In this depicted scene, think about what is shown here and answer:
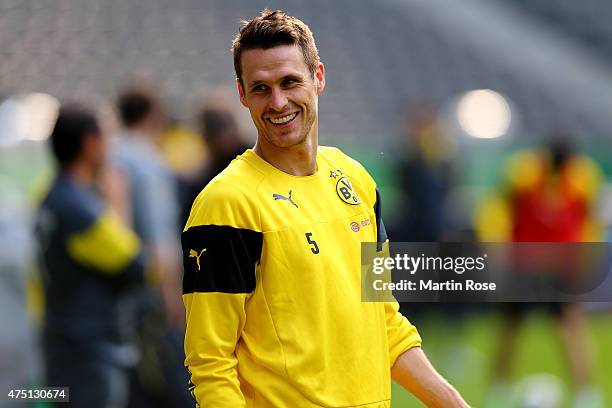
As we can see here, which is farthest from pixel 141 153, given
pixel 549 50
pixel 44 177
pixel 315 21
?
pixel 549 50

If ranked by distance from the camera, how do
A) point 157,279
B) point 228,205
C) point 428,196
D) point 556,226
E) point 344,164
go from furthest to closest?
point 428,196 → point 556,226 → point 157,279 → point 344,164 → point 228,205

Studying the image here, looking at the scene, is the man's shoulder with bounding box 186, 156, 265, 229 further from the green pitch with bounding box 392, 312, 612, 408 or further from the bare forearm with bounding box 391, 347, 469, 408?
the green pitch with bounding box 392, 312, 612, 408

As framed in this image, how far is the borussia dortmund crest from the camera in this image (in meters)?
1.99

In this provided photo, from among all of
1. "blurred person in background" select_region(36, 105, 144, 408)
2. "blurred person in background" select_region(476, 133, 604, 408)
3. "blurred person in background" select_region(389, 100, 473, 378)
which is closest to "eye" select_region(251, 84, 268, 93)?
"blurred person in background" select_region(36, 105, 144, 408)

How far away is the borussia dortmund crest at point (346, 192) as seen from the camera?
199 centimetres

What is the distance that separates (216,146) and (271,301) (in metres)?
2.74

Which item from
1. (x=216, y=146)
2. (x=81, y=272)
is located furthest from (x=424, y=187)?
(x=81, y=272)

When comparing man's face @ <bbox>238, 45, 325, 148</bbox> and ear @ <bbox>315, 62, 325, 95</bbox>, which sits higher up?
ear @ <bbox>315, 62, 325, 95</bbox>

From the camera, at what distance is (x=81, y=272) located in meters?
3.95

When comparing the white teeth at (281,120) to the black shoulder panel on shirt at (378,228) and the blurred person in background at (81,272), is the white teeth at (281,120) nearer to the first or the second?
the black shoulder panel on shirt at (378,228)

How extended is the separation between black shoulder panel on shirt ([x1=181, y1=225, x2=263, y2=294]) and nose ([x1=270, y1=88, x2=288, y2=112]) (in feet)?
0.77

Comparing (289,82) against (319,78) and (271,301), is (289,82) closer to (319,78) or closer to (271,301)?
(319,78)

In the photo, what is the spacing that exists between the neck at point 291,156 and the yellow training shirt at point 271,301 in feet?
0.06

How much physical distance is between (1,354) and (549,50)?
26.1ft
